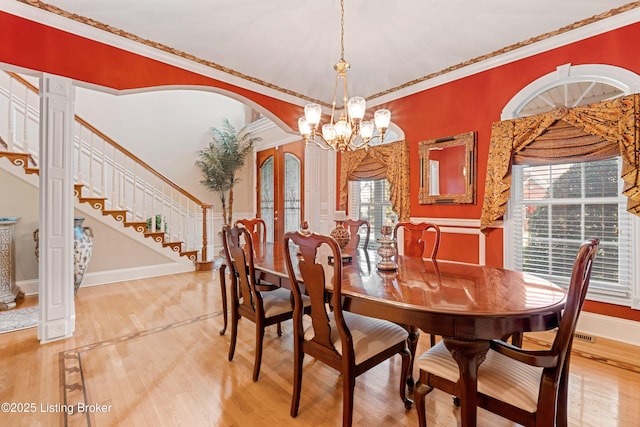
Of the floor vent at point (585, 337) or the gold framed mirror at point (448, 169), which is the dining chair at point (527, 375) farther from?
the gold framed mirror at point (448, 169)

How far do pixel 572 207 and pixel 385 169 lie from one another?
216 centimetres

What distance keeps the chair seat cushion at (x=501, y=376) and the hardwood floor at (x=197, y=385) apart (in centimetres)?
50

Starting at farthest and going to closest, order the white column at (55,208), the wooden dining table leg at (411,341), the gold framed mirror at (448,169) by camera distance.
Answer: the gold framed mirror at (448,169) → the white column at (55,208) → the wooden dining table leg at (411,341)

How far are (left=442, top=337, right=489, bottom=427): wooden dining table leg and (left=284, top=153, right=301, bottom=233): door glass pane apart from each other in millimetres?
4992

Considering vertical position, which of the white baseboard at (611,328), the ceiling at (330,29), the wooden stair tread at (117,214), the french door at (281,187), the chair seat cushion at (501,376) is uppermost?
the ceiling at (330,29)

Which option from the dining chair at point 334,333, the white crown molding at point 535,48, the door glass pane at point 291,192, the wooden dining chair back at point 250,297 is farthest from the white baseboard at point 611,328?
the door glass pane at point 291,192

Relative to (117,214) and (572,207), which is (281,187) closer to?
(117,214)

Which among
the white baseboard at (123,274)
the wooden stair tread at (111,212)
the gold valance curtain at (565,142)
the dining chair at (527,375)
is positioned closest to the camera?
the dining chair at (527,375)

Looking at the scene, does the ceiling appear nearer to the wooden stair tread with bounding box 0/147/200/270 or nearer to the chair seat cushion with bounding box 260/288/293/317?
the wooden stair tread with bounding box 0/147/200/270

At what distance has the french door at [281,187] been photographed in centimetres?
611

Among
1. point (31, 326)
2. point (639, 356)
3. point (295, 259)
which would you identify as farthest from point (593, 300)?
point (31, 326)

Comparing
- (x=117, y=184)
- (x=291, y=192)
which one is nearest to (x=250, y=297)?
(x=291, y=192)

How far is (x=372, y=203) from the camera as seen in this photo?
15.5 feet

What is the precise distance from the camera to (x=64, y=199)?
262 centimetres
